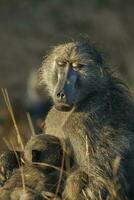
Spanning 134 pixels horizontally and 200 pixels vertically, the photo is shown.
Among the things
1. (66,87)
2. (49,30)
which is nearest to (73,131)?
(66,87)

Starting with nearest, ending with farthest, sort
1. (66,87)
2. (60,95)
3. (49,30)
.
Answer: (60,95) < (66,87) < (49,30)

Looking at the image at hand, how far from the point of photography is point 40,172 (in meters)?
8.39

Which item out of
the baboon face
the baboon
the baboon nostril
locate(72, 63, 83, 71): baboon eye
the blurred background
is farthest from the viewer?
the blurred background

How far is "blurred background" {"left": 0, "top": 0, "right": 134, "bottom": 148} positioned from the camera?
19.3 metres

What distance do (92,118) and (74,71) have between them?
38 centimetres

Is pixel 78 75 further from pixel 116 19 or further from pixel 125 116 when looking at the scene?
pixel 116 19

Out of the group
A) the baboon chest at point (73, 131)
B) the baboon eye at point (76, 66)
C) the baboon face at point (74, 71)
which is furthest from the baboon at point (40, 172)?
the baboon eye at point (76, 66)

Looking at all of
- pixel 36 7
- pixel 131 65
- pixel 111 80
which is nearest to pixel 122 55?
pixel 131 65

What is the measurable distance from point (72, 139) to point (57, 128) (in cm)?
25

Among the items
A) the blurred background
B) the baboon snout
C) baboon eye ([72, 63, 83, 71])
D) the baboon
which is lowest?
the blurred background

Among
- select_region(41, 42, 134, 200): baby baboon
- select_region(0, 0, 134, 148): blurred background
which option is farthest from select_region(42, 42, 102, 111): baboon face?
select_region(0, 0, 134, 148): blurred background

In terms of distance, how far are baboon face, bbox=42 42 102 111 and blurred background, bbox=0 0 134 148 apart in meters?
9.29

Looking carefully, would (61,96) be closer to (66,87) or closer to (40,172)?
(66,87)

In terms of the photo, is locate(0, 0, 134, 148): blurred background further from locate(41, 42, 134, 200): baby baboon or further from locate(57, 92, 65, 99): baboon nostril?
locate(57, 92, 65, 99): baboon nostril
